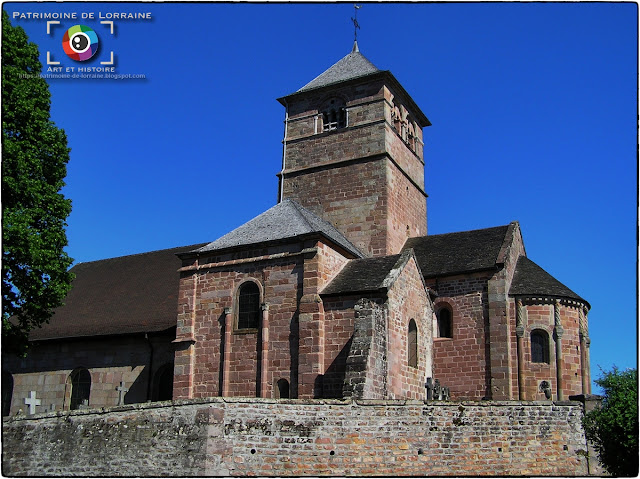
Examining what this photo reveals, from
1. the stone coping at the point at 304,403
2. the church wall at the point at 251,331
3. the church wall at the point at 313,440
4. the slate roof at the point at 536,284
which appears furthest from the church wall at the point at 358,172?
the church wall at the point at 313,440

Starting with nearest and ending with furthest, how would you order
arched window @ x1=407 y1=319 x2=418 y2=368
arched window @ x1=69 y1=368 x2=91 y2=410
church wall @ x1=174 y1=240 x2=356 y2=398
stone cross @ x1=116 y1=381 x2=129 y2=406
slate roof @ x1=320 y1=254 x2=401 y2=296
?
slate roof @ x1=320 y1=254 x2=401 y2=296, church wall @ x1=174 y1=240 x2=356 y2=398, arched window @ x1=407 y1=319 x2=418 y2=368, stone cross @ x1=116 y1=381 x2=129 y2=406, arched window @ x1=69 y1=368 x2=91 y2=410

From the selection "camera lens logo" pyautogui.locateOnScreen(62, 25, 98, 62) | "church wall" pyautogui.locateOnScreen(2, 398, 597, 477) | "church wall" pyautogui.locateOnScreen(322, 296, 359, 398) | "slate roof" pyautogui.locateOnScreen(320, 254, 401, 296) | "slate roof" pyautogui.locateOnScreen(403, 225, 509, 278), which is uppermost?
"camera lens logo" pyautogui.locateOnScreen(62, 25, 98, 62)

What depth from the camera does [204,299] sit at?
23.2m

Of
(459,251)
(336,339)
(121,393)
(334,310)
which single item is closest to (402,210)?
(459,251)

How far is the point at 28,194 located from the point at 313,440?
941cm

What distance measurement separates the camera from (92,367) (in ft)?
84.3

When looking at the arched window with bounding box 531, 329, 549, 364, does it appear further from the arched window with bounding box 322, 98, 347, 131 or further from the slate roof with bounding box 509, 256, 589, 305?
the arched window with bounding box 322, 98, 347, 131

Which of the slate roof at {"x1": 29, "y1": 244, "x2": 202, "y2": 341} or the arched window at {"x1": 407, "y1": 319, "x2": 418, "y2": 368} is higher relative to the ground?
the slate roof at {"x1": 29, "y1": 244, "x2": 202, "y2": 341}

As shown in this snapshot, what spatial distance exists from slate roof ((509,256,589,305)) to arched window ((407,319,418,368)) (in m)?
3.77

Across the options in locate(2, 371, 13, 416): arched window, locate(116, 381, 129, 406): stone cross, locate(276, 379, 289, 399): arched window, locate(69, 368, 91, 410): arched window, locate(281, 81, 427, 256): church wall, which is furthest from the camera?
locate(281, 81, 427, 256): church wall

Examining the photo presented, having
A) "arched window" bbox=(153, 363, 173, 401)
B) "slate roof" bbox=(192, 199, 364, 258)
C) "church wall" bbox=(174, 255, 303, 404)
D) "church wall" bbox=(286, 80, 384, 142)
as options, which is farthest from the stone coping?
"church wall" bbox=(286, 80, 384, 142)

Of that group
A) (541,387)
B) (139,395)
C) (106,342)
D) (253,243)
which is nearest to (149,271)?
(106,342)

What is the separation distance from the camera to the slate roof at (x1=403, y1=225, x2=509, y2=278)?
24.4 meters

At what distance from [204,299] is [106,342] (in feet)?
16.9
